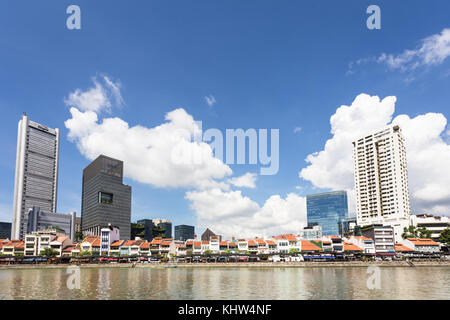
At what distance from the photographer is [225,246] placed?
131750 mm

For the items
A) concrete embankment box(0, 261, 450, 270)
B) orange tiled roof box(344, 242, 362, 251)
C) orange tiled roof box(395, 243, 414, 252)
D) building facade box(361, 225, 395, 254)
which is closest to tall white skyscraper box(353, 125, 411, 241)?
orange tiled roof box(395, 243, 414, 252)

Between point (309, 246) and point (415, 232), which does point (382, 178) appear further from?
point (309, 246)

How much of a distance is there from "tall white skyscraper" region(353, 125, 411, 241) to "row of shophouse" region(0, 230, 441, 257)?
85.2 feet

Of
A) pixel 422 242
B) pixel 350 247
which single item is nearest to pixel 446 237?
pixel 422 242

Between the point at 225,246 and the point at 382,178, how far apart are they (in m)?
82.5

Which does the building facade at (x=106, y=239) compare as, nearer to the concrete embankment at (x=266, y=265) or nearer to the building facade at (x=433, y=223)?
the concrete embankment at (x=266, y=265)

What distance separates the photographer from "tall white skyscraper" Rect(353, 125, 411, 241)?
494 ft

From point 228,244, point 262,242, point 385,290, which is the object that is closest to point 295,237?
point 262,242

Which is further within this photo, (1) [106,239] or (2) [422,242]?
(1) [106,239]

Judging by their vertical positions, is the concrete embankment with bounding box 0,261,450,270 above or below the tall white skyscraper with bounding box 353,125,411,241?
below

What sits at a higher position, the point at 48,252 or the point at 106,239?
the point at 106,239

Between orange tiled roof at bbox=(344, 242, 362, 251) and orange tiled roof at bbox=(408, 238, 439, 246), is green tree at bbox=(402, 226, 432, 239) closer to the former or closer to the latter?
orange tiled roof at bbox=(408, 238, 439, 246)

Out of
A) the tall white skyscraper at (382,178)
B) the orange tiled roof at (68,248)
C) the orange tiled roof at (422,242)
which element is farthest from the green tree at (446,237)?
the orange tiled roof at (68,248)
